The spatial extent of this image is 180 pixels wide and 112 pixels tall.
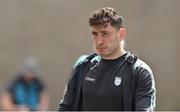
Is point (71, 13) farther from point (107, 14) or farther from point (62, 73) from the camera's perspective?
point (107, 14)

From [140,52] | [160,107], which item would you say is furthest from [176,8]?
[160,107]

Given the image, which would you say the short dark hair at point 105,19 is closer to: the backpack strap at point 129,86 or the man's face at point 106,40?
the man's face at point 106,40

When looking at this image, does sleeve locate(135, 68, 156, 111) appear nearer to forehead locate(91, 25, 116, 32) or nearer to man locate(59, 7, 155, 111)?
man locate(59, 7, 155, 111)

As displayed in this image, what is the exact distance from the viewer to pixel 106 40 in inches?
188

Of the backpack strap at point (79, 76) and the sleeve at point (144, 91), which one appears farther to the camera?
the backpack strap at point (79, 76)

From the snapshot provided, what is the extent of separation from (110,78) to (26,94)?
4.02 m

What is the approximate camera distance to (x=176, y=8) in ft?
35.7

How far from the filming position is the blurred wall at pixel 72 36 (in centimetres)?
1091

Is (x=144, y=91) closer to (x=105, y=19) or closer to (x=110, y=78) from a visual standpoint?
(x=110, y=78)

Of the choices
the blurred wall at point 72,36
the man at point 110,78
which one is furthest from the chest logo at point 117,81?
the blurred wall at point 72,36

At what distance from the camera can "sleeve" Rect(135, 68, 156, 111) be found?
4.60 meters

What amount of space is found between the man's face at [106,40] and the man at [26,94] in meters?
3.92

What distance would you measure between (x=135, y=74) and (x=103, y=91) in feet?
0.82

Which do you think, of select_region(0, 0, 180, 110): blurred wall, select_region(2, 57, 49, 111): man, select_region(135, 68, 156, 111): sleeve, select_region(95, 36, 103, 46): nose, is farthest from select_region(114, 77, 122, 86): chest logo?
select_region(0, 0, 180, 110): blurred wall
